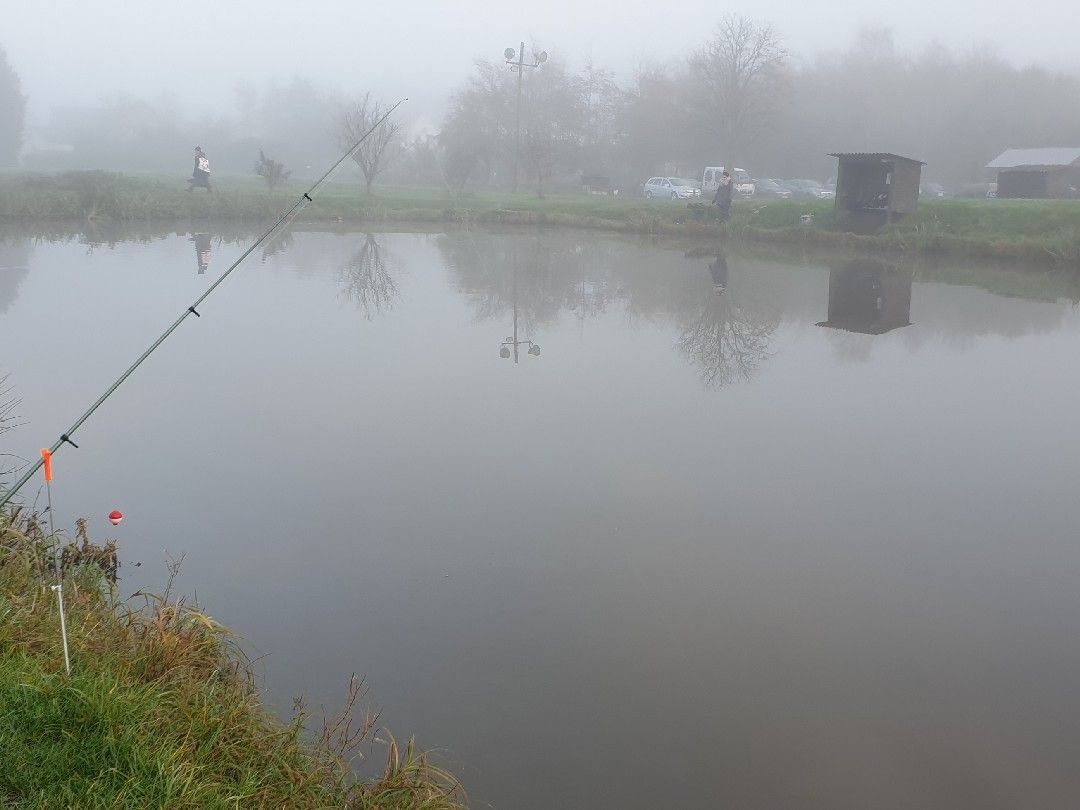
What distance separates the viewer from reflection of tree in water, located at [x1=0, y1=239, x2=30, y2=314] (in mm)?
12086

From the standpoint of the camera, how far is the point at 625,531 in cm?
534

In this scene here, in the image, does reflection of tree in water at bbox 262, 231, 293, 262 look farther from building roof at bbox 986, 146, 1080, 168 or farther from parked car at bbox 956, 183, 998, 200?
parked car at bbox 956, 183, 998, 200

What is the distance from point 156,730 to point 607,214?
81.0 feet

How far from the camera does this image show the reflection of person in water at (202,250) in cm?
1561

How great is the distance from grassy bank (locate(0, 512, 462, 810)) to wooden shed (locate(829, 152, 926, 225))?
20.0m

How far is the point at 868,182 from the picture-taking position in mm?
22125

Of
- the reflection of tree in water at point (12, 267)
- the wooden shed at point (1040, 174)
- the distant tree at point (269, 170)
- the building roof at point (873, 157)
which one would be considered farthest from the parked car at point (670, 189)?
the reflection of tree in water at point (12, 267)

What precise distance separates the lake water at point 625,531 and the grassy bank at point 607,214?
30.7ft

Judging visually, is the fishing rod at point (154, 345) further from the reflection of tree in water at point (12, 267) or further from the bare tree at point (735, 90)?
the bare tree at point (735, 90)

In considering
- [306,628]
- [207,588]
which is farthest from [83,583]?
[306,628]

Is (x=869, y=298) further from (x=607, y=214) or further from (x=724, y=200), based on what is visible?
(x=607, y=214)

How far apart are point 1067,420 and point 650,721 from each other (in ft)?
17.8

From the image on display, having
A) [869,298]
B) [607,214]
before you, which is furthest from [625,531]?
[607,214]

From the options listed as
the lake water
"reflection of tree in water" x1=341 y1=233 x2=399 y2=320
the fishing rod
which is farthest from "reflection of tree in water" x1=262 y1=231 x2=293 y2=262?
the fishing rod
